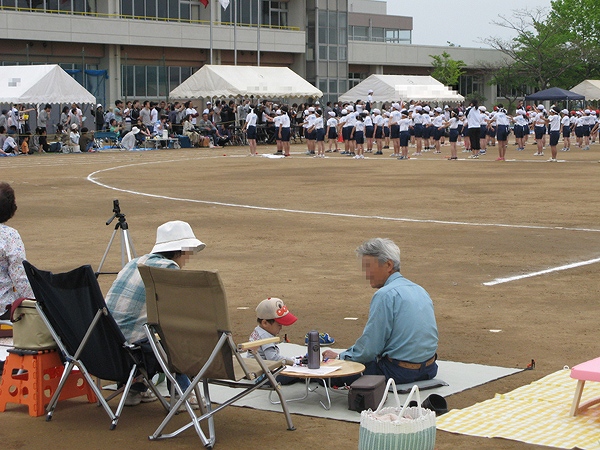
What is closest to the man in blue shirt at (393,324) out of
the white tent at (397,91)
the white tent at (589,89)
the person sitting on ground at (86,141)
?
the person sitting on ground at (86,141)

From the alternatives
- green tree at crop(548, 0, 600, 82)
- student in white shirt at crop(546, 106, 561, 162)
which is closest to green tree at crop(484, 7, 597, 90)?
green tree at crop(548, 0, 600, 82)

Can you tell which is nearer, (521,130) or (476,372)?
(476,372)

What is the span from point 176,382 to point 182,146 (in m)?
42.1

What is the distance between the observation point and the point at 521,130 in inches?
1663

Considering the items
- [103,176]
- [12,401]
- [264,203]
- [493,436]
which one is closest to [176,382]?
[12,401]

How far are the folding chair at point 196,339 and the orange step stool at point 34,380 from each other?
3.34ft

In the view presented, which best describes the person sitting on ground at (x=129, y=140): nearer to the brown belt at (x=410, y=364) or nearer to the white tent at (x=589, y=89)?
the brown belt at (x=410, y=364)

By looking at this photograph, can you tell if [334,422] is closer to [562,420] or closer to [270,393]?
[270,393]

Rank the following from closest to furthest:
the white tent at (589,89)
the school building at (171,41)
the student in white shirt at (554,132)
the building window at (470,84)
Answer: the student in white shirt at (554,132)
the school building at (171,41)
the white tent at (589,89)
the building window at (470,84)

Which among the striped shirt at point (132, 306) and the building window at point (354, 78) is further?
the building window at point (354, 78)

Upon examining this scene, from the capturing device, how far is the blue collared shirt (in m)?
7.12

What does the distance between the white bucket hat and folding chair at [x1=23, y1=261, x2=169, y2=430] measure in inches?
21.3

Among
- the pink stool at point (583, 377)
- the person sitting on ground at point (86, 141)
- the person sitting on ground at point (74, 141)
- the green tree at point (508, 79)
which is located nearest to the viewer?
the pink stool at point (583, 377)

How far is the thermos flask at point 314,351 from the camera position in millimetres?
6930
